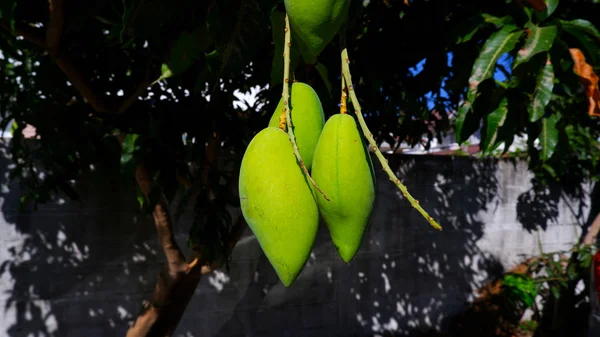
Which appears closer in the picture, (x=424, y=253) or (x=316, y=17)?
(x=316, y=17)

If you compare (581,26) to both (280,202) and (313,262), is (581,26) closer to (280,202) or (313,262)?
(280,202)

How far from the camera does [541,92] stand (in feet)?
3.04

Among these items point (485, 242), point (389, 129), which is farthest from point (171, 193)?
point (485, 242)

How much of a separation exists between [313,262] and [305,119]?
2.78 meters

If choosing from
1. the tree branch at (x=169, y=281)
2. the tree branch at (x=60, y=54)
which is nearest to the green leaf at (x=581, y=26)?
the tree branch at (x=60, y=54)

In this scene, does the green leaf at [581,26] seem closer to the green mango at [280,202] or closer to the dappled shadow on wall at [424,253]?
the green mango at [280,202]

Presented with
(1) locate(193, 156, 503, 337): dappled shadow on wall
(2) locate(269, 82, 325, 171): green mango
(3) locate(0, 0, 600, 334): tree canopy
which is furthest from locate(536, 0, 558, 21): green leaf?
(1) locate(193, 156, 503, 337): dappled shadow on wall

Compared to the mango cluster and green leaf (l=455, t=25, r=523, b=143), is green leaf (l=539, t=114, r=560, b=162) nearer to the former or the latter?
green leaf (l=455, t=25, r=523, b=143)

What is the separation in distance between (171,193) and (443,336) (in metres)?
2.72

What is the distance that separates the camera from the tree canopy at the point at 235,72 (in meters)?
0.68

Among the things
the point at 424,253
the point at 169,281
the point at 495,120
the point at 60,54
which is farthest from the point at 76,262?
the point at 424,253

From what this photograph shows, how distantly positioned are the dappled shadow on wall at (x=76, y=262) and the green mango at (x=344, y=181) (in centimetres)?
210

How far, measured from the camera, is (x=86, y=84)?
5.22ft

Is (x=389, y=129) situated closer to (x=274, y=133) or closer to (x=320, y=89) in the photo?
(x=320, y=89)
